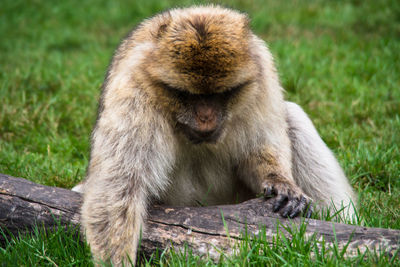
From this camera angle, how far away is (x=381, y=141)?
20.4ft

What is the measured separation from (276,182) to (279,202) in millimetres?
279

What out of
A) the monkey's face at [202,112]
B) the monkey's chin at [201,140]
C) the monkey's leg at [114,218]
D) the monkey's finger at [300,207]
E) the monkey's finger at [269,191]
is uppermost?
the monkey's face at [202,112]

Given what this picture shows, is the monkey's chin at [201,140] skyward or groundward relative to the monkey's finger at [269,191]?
skyward

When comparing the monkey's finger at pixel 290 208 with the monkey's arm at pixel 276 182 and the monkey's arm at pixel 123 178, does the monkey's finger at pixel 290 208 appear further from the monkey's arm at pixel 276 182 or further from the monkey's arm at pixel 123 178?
the monkey's arm at pixel 123 178

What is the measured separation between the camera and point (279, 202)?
4062 mm

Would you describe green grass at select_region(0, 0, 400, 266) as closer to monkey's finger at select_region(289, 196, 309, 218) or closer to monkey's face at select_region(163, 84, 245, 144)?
monkey's finger at select_region(289, 196, 309, 218)

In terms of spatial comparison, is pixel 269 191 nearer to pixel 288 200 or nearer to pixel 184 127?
pixel 288 200

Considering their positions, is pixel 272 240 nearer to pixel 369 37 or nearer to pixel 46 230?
pixel 46 230

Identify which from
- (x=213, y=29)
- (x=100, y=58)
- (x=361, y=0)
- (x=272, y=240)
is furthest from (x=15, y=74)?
(x=361, y=0)

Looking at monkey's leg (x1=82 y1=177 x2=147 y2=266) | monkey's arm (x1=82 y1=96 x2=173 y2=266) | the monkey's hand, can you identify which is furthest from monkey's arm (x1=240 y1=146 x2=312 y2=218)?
monkey's leg (x1=82 y1=177 x2=147 y2=266)

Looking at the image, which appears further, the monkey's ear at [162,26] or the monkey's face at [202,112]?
the monkey's ear at [162,26]

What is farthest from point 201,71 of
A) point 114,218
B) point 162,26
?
point 114,218

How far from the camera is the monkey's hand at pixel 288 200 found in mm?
4031

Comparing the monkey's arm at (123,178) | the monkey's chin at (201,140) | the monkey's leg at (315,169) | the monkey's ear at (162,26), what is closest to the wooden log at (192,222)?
the monkey's arm at (123,178)
